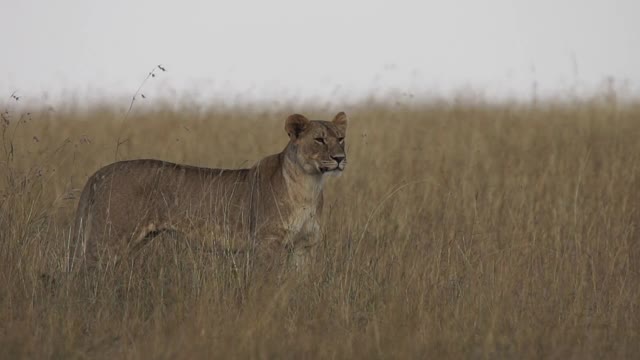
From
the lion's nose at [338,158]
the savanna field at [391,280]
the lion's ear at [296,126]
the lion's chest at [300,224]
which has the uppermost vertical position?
the lion's ear at [296,126]

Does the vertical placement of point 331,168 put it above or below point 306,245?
above

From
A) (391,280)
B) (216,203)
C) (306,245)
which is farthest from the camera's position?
(216,203)

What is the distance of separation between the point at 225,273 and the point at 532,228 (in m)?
3.02

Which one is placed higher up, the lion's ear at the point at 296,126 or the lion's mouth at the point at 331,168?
the lion's ear at the point at 296,126

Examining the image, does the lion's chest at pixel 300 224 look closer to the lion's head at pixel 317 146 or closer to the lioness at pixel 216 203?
the lioness at pixel 216 203

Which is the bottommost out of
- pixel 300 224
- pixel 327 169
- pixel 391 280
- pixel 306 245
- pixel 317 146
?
pixel 391 280

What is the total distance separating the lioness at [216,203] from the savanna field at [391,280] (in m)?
0.19

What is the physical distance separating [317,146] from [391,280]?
1119 mm

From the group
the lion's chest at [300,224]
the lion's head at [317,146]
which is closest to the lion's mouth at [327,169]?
the lion's head at [317,146]

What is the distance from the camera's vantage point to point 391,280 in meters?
6.54

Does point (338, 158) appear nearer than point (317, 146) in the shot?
Yes

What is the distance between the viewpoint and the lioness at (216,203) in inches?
278

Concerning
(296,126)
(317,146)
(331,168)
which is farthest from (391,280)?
(296,126)

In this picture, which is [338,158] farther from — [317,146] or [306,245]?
[306,245]
